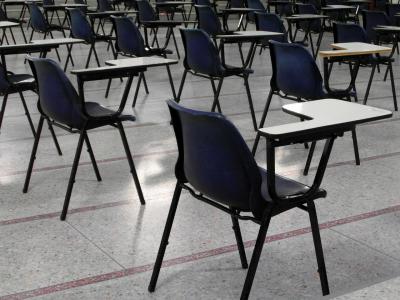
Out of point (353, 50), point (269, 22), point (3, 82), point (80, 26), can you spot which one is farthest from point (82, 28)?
point (353, 50)

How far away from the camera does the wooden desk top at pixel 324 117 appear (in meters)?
2.11

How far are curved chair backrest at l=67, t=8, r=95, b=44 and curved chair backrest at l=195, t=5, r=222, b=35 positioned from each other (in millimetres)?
1548

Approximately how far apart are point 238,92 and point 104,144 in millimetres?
2404

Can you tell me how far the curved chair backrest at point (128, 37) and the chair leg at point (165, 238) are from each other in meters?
3.75

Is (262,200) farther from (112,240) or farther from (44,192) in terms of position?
(44,192)

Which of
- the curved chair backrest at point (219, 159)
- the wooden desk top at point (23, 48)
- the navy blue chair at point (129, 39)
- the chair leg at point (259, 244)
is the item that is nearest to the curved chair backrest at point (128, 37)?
the navy blue chair at point (129, 39)

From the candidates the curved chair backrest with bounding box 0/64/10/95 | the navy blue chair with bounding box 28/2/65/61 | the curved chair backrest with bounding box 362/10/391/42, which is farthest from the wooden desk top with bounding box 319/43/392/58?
the navy blue chair with bounding box 28/2/65/61

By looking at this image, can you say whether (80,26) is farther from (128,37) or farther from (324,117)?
(324,117)

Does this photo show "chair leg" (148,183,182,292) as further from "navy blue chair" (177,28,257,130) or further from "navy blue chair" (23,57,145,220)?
"navy blue chair" (177,28,257,130)

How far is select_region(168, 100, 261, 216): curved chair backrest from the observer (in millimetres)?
2062

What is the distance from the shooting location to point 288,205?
2258 millimetres

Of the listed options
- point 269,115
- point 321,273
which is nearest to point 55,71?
point 321,273

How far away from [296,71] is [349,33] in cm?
192

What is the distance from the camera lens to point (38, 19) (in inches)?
340
